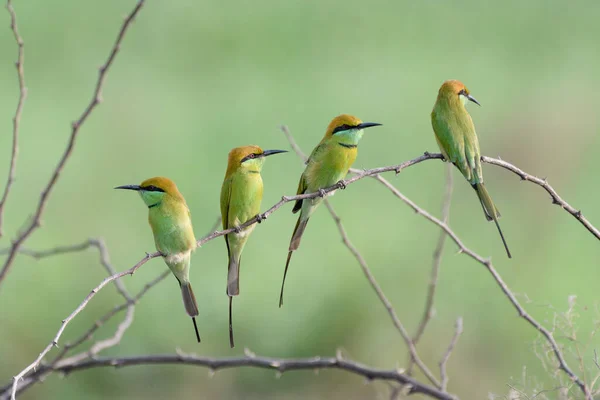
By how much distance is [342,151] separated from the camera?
6.40ft

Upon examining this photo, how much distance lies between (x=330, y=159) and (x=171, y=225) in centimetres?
53

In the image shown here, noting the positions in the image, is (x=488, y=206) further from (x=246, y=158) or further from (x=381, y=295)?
(x=246, y=158)

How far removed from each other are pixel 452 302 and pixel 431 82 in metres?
2.05

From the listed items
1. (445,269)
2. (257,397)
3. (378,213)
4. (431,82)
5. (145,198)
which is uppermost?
(431,82)

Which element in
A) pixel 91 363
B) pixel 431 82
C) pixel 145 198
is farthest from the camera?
pixel 431 82

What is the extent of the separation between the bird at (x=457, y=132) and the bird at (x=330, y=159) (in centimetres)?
21

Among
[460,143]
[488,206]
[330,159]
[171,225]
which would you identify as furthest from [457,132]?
[171,225]

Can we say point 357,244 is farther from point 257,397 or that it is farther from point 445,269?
point 257,397

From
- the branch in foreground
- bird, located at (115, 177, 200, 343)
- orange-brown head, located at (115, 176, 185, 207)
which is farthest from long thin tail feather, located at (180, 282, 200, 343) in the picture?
the branch in foreground

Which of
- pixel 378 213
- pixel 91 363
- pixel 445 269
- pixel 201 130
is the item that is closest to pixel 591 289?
pixel 445 269

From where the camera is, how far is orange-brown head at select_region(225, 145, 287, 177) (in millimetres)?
1812

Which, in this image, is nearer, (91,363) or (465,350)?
(91,363)

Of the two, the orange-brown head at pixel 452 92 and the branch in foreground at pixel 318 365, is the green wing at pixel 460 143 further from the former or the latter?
the branch in foreground at pixel 318 365

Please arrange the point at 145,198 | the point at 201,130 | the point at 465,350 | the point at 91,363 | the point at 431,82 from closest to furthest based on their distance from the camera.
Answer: the point at 145,198
the point at 91,363
the point at 465,350
the point at 201,130
the point at 431,82
